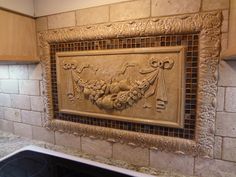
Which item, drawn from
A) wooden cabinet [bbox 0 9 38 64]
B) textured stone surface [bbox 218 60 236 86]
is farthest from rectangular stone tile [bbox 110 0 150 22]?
wooden cabinet [bbox 0 9 38 64]

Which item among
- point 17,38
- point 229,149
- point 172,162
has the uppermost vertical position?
point 17,38

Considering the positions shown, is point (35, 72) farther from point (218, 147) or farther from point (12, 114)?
point (218, 147)

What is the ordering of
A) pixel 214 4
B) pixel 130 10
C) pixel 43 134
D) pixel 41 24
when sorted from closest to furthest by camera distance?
pixel 214 4, pixel 130 10, pixel 41 24, pixel 43 134

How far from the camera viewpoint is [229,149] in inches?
30.0

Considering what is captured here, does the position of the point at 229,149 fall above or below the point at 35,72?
below

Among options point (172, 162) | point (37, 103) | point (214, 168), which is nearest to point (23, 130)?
point (37, 103)

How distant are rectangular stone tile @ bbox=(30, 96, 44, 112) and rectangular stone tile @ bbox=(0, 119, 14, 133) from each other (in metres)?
0.30

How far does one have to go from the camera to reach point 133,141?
3.03 feet

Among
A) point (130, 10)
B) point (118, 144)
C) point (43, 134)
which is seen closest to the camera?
point (130, 10)

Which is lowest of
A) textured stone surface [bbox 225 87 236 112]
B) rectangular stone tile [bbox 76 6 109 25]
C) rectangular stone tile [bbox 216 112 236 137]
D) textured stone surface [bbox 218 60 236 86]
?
rectangular stone tile [bbox 216 112 236 137]

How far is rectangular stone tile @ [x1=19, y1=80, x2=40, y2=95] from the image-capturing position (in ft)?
3.92

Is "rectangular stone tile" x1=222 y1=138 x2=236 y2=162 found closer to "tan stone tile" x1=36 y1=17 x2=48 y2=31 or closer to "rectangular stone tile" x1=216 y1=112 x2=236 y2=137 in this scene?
"rectangular stone tile" x1=216 y1=112 x2=236 y2=137

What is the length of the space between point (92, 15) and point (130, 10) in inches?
8.5

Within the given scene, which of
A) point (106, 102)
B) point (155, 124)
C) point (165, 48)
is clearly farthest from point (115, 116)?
point (165, 48)
